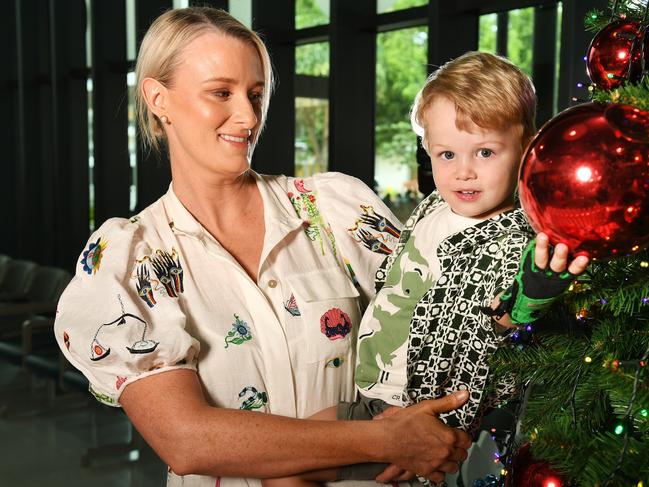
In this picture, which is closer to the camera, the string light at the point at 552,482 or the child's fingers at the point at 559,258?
the child's fingers at the point at 559,258

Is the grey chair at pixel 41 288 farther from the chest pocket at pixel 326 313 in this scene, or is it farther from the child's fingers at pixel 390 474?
the child's fingers at pixel 390 474

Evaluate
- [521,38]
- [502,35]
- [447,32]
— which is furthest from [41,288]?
[521,38]

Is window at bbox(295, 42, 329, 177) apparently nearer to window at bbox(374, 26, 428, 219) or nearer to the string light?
window at bbox(374, 26, 428, 219)

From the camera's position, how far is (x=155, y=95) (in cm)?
188

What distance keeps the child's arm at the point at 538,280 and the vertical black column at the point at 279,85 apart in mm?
5083

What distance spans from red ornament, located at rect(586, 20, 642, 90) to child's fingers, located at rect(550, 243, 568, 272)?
353 millimetres

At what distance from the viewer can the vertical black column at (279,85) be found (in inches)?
238

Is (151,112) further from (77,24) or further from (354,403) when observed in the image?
(77,24)

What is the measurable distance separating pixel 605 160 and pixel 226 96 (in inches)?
43.0

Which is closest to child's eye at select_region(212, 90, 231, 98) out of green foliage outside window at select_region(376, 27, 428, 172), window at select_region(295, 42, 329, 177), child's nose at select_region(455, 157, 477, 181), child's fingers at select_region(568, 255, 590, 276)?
child's nose at select_region(455, 157, 477, 181)

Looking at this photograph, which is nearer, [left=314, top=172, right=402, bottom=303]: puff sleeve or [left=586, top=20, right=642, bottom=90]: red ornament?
[left=586, top=20, right=642, bottom=90]: red ornament

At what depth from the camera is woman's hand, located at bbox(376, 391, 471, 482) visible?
5.07 feet

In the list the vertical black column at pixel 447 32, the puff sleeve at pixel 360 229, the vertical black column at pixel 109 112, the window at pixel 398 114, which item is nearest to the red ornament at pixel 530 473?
the puff sleeve at pixel 360 229

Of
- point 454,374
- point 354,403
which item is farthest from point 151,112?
point 454,374
